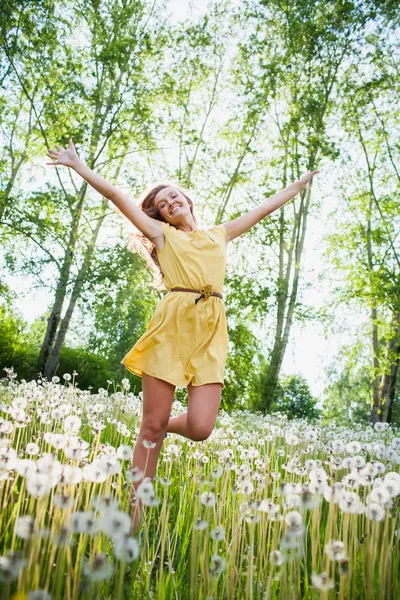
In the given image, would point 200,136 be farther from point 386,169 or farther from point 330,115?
point 386,169

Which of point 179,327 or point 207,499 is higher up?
point 179,327

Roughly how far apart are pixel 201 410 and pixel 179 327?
567mm

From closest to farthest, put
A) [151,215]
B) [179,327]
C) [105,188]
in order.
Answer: [179,327] < [105,188] < [151,215]

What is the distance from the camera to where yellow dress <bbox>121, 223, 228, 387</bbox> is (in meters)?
3.24

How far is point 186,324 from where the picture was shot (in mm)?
3412

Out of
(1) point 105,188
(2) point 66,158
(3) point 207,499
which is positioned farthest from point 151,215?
(3) point 207,499

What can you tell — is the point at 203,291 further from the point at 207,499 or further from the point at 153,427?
the point at 207,499

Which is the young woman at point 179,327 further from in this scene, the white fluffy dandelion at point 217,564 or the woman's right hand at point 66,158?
the white fluffy dandelion at point 217,564

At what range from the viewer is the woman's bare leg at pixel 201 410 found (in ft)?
10.3

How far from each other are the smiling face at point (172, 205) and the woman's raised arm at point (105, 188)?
33cm

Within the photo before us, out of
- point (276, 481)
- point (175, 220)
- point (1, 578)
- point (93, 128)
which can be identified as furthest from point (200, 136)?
point (1, 578)

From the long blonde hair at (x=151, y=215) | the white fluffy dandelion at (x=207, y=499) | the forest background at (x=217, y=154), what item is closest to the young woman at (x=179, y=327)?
the long blonde hair at (x=151, y=215)

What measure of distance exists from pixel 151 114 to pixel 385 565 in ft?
48.3

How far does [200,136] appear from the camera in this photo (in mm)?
16812
